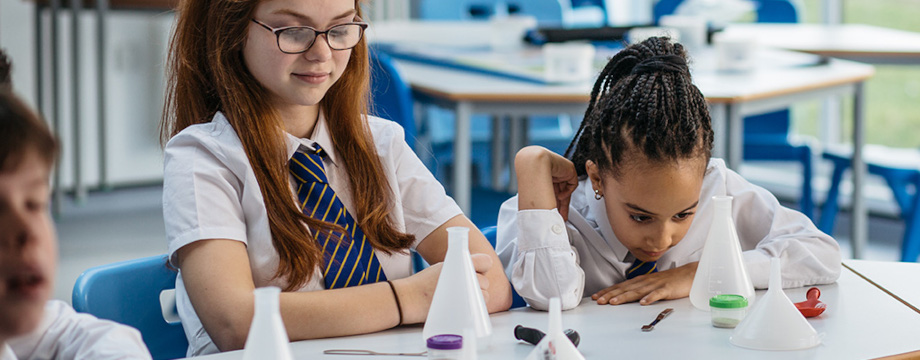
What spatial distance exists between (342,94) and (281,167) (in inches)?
7.2

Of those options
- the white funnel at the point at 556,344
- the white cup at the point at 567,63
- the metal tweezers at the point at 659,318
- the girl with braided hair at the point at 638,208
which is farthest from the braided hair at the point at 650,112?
the white cup at the point at 567,63

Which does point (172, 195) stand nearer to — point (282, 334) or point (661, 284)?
point (282, 334)

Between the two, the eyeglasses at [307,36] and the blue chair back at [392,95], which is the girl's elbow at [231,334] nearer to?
the eyeglasses at [307,36]

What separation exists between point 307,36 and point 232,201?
0.84 ft

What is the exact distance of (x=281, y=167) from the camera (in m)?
1.37

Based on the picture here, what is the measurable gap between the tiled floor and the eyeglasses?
2380 millimetres

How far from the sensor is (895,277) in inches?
57.4

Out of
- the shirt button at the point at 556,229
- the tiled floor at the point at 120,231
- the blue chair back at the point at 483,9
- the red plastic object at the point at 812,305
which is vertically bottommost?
the tiled floor at the point at 120,231

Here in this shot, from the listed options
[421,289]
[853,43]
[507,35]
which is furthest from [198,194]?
[853,43]

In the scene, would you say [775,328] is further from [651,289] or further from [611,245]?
[611,245]

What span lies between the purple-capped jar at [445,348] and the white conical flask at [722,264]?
453 mm

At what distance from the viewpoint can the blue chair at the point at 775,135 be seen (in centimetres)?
354

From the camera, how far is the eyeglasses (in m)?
1.33

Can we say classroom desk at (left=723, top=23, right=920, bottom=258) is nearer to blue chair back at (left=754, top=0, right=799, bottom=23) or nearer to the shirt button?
blue chair back at (left=754, top=0, right=799, bottom=23)
